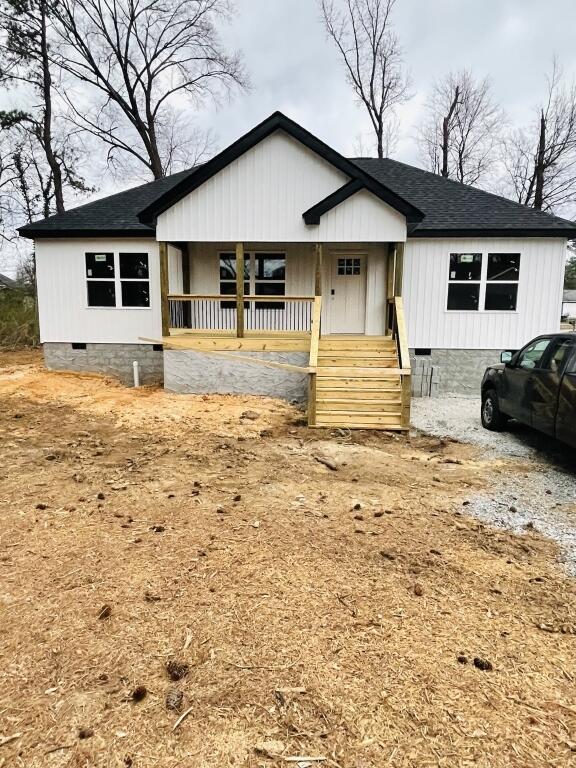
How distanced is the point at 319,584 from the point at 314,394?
5.06 meters

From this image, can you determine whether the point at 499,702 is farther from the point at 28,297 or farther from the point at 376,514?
the point at 28,297

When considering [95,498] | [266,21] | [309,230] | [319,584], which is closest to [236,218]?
[309,230]

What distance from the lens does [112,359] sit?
1239 centimetres

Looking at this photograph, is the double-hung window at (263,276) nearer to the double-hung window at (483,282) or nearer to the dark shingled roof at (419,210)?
the dark shingled roof at (419,210)

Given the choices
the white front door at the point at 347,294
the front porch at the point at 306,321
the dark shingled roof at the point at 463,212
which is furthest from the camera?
the white front door at the point at 347,294

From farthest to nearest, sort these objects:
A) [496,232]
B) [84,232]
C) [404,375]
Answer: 1. [84,232]
2. [496,232]
3. [404,375]

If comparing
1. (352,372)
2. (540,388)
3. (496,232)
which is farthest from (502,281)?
(540,388)

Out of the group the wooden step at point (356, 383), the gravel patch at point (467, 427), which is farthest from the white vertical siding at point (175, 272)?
the gravel patch at point (467, 427)

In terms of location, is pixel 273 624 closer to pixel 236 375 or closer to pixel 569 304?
pixel 236 375

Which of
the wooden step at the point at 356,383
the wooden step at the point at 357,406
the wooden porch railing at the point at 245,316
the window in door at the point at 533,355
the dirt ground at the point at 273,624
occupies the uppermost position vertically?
the wooden porch railing at the point at 245,316

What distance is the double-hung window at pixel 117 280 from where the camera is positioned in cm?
1217

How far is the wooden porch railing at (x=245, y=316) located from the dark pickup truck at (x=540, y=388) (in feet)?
16.3

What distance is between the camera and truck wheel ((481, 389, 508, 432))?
7680mm

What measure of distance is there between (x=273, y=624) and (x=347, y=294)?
33.0ft
